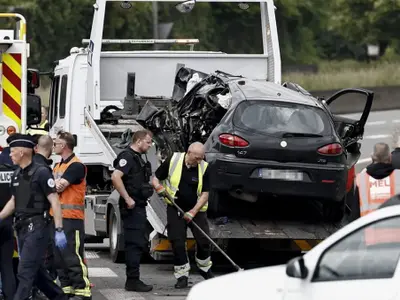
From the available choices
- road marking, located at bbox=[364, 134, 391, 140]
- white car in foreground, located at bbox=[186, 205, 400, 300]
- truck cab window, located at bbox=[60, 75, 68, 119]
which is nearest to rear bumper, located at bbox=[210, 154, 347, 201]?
truck cab window, located at bbox=[60, 75, 68, 119]

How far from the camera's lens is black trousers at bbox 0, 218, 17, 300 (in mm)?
10828

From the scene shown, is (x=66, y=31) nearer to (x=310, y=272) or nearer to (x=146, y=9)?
(x=146, y=9)

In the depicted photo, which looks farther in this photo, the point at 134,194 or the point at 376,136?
the point at 376,136

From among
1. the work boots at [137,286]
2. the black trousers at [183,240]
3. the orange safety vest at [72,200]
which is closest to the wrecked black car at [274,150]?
the black trousers at [183,240]

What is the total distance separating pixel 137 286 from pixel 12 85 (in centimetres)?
257

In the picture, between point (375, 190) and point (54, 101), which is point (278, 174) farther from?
point (54, 101)

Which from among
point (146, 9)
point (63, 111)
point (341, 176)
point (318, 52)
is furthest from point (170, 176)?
point (318, 52)

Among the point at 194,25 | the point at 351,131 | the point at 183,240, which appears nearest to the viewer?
the point at 183,240

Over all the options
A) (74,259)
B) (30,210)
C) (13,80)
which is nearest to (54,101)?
(13,80)

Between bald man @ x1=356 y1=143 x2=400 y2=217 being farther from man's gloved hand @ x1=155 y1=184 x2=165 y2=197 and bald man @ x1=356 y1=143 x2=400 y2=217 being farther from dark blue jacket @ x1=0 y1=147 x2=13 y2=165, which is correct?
dark blue jacket @ x1=0 y1=147 x2=13 y2=165

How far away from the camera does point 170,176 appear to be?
512 inches

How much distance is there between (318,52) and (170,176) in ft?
143

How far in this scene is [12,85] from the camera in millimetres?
13289

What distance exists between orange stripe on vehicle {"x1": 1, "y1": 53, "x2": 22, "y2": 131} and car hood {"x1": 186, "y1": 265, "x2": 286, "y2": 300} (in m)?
5.73
